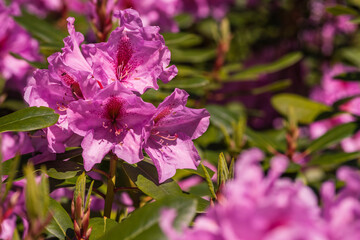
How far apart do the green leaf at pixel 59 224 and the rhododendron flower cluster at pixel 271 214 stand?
427 mm

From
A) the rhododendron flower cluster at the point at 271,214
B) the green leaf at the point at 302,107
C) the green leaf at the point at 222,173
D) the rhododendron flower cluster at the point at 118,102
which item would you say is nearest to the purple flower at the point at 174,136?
the rhododendron flower cluster at the point at 118,102

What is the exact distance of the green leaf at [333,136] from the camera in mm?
1775

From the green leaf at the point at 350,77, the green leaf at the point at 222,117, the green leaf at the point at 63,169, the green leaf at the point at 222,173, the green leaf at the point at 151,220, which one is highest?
the green leaf at the point at 151,220

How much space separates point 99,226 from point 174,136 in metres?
0.26

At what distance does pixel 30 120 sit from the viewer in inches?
39.0

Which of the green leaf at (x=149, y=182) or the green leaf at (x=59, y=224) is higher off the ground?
the green leaf at (x=149, y=182)

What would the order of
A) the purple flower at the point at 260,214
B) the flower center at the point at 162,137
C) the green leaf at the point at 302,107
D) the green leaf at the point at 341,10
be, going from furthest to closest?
1. the green leaf at the point at 302,107
2. the green leaf at the point at 341,10
3. the flower center at the point at 162,137
4. the purple flower at the point at 260,214

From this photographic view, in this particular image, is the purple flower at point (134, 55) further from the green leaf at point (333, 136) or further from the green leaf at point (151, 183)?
the green leaf at point (333, 136)

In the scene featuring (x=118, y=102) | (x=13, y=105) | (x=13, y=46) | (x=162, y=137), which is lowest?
(x=13, y=105)

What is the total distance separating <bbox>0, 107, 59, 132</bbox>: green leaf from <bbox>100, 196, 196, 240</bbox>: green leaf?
0.28 metres

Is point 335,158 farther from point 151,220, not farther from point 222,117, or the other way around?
point 151,220

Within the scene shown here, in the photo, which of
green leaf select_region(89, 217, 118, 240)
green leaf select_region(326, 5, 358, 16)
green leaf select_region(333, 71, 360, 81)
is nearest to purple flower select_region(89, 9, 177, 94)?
green leaf select_region(89, 217, 118, 240)

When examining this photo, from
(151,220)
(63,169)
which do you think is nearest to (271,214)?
(151,220)

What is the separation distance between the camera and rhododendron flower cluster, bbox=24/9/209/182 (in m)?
0.98
